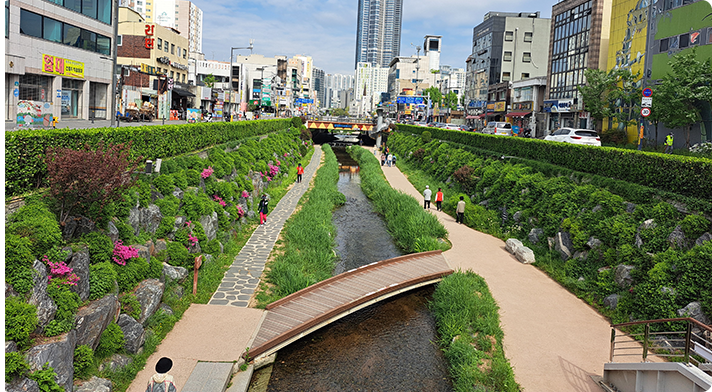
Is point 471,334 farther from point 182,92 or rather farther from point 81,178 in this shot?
point 182,92

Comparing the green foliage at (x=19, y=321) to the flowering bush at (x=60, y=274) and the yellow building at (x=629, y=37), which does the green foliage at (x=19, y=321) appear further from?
the yellow building at (x=629, y=37)

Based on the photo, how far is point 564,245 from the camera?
2247 centimetres

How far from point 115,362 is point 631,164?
2134 cm

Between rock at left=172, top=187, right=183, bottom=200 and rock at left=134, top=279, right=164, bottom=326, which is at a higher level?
rock at left=172, top=187, right=183, bottom=200

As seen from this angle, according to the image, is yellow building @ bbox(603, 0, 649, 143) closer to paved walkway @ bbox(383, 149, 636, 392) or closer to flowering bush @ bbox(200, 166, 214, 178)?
paved walkway @ bbox(383, 149, 636, 392)

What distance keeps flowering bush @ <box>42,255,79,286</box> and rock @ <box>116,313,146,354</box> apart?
76.7 inches

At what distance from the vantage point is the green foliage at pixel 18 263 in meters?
9.84

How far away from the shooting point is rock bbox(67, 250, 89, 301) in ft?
38.4

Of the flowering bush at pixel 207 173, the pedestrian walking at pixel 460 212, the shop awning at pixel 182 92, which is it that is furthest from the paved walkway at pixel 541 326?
the shop awning at pixel 182 92

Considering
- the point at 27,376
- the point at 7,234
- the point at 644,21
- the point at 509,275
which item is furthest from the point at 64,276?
the point at 644,21

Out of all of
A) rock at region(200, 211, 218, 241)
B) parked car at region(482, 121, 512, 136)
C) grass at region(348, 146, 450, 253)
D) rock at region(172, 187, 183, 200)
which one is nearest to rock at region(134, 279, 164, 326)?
rock at region(172, 187, 183, 200)

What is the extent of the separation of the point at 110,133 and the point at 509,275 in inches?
649

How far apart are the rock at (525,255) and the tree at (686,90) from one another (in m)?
18.9

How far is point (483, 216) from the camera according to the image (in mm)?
30703
